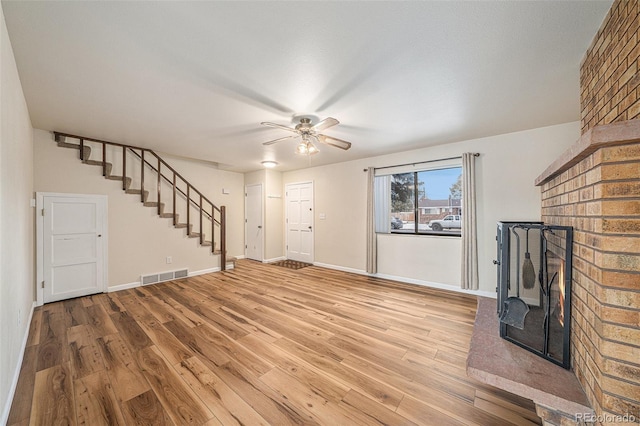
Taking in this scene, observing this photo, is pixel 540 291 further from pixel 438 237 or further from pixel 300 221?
pixel 300 221

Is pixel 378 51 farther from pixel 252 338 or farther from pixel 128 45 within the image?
pixel 252 338

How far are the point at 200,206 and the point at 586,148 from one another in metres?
5.93

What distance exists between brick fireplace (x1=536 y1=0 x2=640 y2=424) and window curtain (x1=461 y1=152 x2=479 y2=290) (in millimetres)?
2396

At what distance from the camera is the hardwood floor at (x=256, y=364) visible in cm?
159

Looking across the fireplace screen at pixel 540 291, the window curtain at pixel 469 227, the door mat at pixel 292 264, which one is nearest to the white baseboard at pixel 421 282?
the window curtain at pixel 469 227

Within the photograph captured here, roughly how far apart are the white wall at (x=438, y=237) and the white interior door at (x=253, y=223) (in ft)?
5.15

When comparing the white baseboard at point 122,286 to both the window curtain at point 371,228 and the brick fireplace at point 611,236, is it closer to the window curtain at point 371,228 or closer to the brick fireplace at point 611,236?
the window curtain at point 371,228

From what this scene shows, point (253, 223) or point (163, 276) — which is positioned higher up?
point (253, 223)

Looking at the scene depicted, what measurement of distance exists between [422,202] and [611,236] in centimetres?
348

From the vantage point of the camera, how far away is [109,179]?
417cm

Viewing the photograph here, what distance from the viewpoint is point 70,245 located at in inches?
148

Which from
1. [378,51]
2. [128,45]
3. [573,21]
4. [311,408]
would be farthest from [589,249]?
[128,45]

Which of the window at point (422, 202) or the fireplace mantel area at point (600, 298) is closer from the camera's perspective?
the fireplace mantel area at point (600, 298)

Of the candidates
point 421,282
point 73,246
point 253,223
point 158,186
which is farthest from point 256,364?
point 253,223
